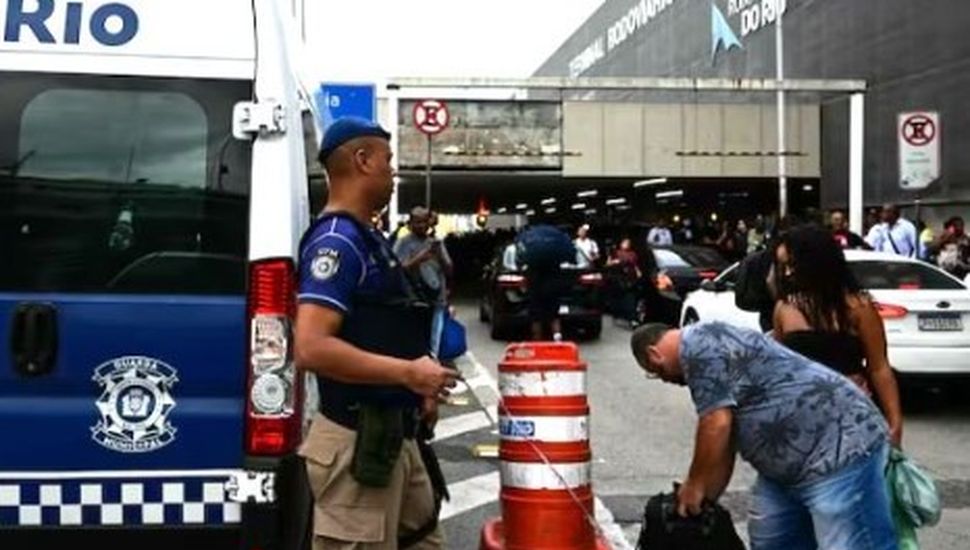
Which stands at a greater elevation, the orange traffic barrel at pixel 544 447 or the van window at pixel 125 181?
the van window at pixel 125 181

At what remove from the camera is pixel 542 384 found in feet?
15.3

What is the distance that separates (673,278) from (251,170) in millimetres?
14619

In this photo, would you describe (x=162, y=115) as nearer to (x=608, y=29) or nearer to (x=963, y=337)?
(x=963, y=337)

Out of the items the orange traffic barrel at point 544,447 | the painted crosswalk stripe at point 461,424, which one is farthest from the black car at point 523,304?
the orange traffic barrel at point 544,447

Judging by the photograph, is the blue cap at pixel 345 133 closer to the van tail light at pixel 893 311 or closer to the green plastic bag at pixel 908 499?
the green plastic bag at pixel 908 499

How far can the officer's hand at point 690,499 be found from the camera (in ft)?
11.8

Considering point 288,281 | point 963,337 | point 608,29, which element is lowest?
point 963,337

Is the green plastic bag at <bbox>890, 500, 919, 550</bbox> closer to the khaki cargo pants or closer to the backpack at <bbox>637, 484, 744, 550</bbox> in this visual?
the backpack at <bbox>637, 484, 744, 550</bbox>

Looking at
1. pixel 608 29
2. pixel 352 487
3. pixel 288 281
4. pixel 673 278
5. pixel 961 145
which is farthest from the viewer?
pixel 608 29

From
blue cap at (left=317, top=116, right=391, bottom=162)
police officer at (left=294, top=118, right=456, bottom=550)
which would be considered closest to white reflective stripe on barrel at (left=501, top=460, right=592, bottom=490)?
police officer at (left=294, top=118, right=456, bottom=550)

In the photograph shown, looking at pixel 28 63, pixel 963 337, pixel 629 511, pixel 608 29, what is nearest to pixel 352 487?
pixel 28 63

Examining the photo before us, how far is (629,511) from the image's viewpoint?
7.02 meters

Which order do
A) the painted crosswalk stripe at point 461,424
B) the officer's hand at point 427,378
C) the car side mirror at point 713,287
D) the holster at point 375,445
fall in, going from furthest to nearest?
the car side mirror at point 713,287 < the painted crosswalk stripe at point 461,424 < the holster at point 375,445 < the officer's hand at point 427,378

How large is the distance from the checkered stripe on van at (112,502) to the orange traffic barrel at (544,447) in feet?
4.29
